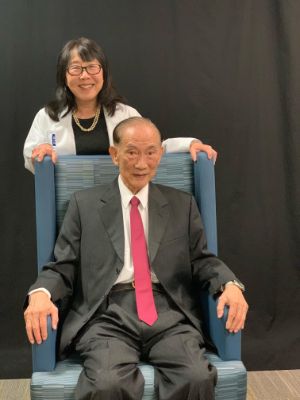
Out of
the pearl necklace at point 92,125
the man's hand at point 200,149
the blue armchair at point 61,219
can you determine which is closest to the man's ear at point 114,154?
the blue armchair at point 61,219

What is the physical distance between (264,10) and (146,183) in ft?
5.16

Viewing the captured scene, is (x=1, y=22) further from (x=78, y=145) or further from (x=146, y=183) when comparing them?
(x=146, y=183)

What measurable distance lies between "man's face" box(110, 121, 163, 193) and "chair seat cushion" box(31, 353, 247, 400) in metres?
0.70

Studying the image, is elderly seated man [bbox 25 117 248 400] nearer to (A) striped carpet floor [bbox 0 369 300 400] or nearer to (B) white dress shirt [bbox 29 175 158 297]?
(B) white dress shirt [bbox 29 175 158 297]

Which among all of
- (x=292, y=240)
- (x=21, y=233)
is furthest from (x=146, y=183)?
(x=292, y=240)

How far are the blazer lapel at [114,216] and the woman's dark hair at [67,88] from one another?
1.78 ft

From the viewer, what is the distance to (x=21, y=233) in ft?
11.1

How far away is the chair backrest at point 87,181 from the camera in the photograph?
7.87ft

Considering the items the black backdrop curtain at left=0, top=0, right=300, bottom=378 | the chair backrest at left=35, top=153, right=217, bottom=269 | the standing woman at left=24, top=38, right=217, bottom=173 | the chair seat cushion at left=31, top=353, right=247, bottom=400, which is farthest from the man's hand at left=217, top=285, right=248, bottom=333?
the black backdrop curtain at left=0, top=0, right=300, bottom=378

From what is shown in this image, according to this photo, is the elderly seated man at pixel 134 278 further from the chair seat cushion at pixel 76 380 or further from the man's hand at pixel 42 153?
the man's hand at pixel 42 153

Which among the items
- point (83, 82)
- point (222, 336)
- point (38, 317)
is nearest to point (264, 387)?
point (222, 336)

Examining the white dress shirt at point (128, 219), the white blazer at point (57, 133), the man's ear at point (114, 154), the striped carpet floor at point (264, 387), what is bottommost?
the striped carpet floor at point (264, 387)

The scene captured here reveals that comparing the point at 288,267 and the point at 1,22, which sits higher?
the point at 1,22

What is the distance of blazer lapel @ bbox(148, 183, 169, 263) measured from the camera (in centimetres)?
228
